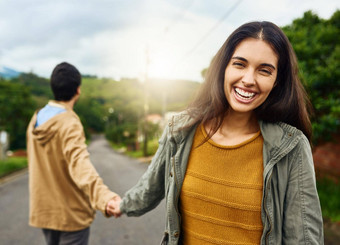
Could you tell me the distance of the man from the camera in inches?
80.3

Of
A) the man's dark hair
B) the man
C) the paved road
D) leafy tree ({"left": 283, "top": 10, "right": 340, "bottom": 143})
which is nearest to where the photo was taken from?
Answer: the man

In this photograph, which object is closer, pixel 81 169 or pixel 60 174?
pixel 81 169

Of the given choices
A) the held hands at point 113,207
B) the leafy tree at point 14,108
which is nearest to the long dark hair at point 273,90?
the held hands at point 113,207

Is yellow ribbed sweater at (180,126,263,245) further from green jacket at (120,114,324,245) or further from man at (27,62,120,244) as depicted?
man at (27,62,120,244)

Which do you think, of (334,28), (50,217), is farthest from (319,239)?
(334,28)

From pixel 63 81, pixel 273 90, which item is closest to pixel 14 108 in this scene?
pixel 63 81

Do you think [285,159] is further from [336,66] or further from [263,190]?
[336,66]

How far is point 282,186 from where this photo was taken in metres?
1.23

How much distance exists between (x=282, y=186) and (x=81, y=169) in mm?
1414

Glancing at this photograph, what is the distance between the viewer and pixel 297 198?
47.1 inches

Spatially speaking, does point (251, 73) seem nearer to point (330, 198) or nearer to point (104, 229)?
point (104, 229)

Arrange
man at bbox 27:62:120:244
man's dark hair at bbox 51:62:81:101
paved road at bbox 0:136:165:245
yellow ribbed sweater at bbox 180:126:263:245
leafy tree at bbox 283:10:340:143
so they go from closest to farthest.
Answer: yellow ribbed sweater at bbox 180:126:263:245
man at bbox 27:62:120:244
man's dark hair at bbox 51:62:81:101
paved road at bbox 0:136:165:245
leafy tree at bbox 283:10:340:143

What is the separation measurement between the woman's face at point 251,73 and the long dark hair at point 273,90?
0.04m

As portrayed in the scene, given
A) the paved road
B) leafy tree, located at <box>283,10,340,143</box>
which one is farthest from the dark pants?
leafy tree, located at <box>283,10,340,143</box>
